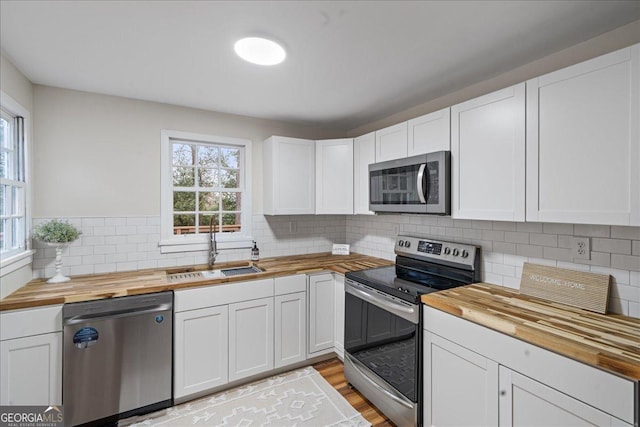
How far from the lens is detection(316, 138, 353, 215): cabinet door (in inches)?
122

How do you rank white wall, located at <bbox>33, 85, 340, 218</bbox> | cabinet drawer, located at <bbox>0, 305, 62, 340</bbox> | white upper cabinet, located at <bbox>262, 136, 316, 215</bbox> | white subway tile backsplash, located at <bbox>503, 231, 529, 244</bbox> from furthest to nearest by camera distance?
white upper cabinet, located at <bbox>262, 136, 316, 215</bbox>
white wall, located at <bbox>33, 85, 340, 218</bbox>
white subway tile backsplash, located at <bbox>503, 231, 529, 244</bbox>
cabinet drawer, located at <bbox>0, 305, 62, 340</bbox>

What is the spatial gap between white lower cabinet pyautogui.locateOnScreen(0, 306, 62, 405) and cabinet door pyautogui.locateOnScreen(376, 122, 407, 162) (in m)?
2.59

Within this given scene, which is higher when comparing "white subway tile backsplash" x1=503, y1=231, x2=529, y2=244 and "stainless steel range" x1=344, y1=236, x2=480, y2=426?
"white subway tile backsplash" x1=503, y1=231, x2=529, y2=244

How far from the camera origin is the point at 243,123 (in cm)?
311

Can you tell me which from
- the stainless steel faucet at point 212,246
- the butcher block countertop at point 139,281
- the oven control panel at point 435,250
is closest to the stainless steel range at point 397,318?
the oven control panel at point 435,250

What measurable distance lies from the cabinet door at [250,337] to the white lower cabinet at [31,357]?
1063mm

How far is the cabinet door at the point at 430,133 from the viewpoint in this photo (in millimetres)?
2098

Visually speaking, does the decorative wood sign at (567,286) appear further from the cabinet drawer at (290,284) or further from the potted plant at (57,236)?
the potted plant at (57,236)

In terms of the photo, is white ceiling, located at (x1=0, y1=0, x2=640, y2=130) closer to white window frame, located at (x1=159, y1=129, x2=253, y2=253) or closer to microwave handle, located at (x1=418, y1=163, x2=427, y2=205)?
white window frame, located at (x1=159, y1=129, x2=253, y2=253)

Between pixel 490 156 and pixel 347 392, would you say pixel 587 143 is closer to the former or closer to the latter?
pixel 490 156

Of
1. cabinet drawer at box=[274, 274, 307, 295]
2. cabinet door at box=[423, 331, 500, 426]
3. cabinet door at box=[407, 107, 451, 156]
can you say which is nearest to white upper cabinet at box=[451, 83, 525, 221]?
cabinet door at box=[407, 107, 451, 156]

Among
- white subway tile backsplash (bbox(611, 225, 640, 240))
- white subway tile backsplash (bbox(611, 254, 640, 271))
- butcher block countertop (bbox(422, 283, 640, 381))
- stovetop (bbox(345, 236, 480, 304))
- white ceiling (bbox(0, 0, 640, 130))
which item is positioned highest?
white ceiling (bbox(0, 0, 640, 130))

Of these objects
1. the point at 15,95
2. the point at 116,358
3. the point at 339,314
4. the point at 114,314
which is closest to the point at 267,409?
the point at 339,314

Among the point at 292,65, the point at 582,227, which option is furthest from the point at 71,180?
the point at 582,227
